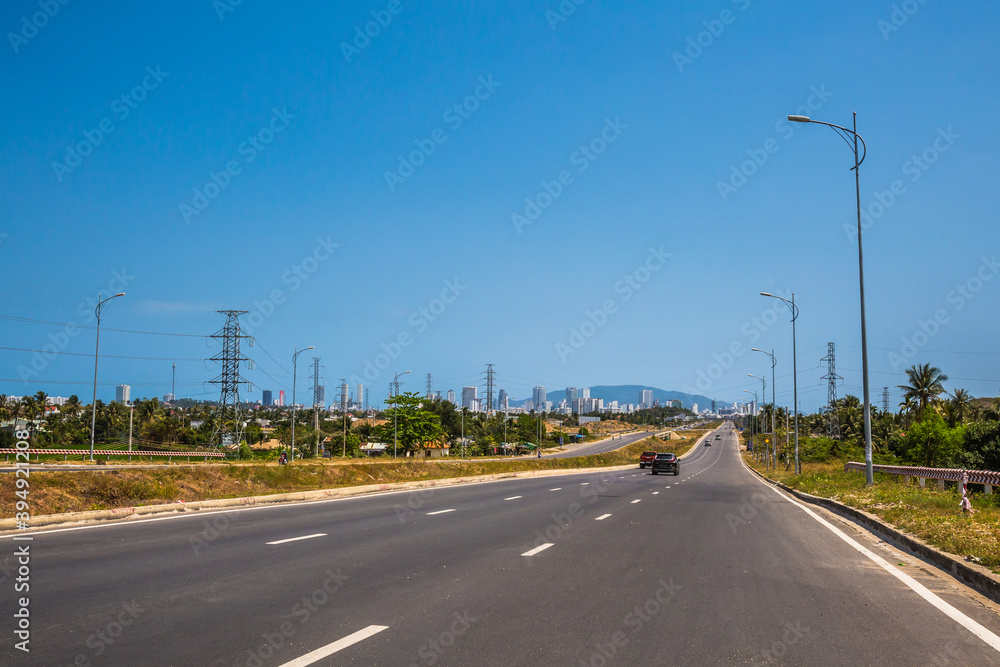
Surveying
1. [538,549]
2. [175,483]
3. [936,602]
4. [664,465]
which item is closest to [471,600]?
[538,549]

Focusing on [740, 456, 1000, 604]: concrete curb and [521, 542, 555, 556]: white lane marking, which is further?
[521, 542, 555, 556]: white lane marking

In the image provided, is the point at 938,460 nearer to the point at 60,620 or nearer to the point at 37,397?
the point at 60,620

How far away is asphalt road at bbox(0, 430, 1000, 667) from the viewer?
21.4 ft

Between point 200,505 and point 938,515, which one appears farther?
point 200,505

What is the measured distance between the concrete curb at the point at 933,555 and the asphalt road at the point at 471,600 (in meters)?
0.40

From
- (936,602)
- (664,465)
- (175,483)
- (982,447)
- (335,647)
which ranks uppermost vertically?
(335,647)

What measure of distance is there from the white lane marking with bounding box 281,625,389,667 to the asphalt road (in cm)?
3

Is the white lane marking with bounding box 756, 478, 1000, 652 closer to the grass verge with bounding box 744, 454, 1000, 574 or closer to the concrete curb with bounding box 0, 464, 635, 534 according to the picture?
the grass verge with bounding box 744, 454, 1000, 574

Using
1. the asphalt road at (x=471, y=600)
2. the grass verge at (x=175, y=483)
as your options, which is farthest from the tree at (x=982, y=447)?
the asphalt road at (x=471, y=600)

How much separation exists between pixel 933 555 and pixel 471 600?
814 centimetres

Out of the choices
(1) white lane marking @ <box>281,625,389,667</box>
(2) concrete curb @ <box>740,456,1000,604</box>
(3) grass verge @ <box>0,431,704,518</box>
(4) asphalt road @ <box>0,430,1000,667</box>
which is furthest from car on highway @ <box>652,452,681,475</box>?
(1) white lane marking @ <box>281,625,389,667</box>

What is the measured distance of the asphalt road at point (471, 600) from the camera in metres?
6.52

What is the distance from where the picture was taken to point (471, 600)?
28.5 feet

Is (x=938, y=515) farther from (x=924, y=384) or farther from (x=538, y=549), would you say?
(x=924, y=384)
